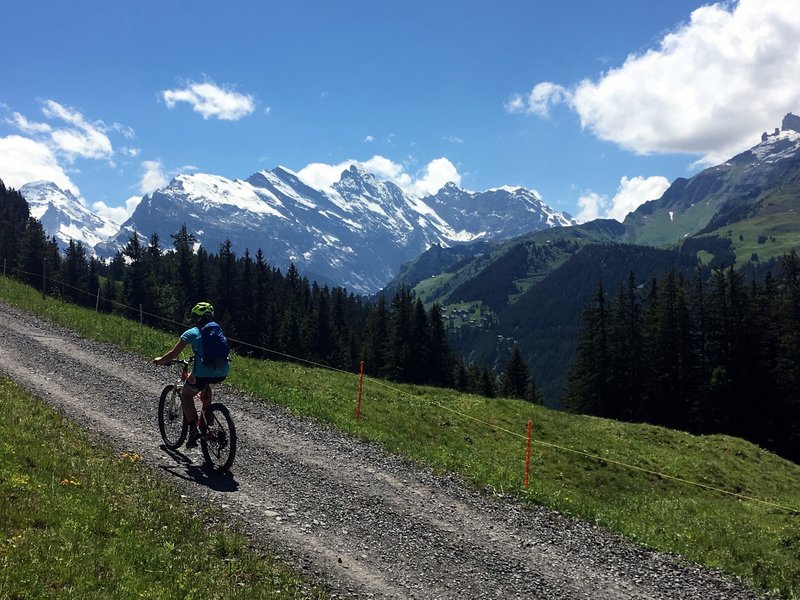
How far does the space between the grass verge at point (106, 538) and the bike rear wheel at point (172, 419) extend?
1.69 meters

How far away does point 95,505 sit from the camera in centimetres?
969

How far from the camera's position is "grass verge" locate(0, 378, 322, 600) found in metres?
7.31

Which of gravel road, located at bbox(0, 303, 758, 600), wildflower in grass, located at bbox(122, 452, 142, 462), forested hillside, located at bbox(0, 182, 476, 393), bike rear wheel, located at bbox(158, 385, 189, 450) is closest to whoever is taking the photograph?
gravel road, located at bbox(0, 303, 758, 600)

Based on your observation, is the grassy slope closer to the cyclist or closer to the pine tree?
the cyclist

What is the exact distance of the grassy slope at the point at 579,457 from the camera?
13734 millimetres

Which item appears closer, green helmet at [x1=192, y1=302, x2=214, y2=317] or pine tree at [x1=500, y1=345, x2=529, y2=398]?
green helmet at [x1=192, y1=302, x2=214, y2=317]

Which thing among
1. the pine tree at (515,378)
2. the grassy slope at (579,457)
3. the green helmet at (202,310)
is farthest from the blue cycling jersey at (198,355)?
the pine tree at (515,378)

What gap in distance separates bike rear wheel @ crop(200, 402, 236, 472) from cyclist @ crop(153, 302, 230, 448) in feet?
1.05

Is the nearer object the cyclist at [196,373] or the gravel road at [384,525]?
the gravel road at [384,525]

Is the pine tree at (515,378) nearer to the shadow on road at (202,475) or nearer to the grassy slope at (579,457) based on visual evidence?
the grassy slope at (579,457)

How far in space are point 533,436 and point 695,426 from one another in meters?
43.8

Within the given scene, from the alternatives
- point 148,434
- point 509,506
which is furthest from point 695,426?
point 148,434

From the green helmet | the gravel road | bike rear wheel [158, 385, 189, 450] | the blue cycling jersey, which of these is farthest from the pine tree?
the green helmet

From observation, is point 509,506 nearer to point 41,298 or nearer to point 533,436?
point 533,436
